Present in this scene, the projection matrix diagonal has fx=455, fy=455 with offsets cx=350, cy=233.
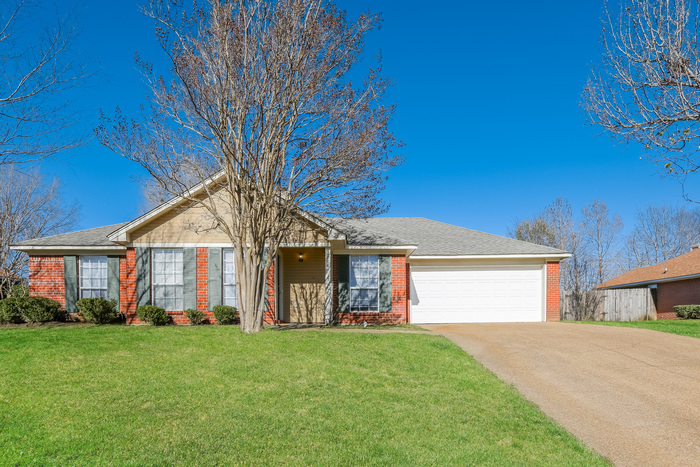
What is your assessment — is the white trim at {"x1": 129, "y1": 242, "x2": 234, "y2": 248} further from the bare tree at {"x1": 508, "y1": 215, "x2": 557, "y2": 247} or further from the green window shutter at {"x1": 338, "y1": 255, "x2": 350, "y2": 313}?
the bare tree at {"x1": 508, "y1": 215, "x2": 557, "y2": 247}

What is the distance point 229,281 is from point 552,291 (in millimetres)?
11025

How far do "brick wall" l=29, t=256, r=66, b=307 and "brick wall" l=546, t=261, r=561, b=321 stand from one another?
16.4 metres

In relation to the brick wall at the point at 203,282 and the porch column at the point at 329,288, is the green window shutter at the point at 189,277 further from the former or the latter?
the porch column at the point at 329,288

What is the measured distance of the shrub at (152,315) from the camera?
1330 cm

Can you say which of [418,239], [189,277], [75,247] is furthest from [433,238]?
[75,247]

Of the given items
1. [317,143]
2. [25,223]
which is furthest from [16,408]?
[25,223]

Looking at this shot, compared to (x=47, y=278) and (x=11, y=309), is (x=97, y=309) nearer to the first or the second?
(x=11, y=309)

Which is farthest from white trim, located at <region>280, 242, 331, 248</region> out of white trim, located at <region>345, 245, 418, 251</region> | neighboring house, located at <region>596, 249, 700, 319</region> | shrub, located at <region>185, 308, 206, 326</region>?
neighboring house, located at <region>596, 249, 700, 319</region>

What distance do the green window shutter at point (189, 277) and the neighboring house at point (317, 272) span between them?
31mm

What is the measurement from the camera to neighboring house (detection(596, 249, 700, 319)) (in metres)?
20.8

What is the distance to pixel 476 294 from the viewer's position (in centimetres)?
1634

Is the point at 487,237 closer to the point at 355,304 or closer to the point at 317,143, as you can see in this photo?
the point at 355,304

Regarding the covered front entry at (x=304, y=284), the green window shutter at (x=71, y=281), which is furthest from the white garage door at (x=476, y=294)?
the green window shutter at (x=71, y=281)

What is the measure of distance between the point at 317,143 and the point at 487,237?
9.71m
